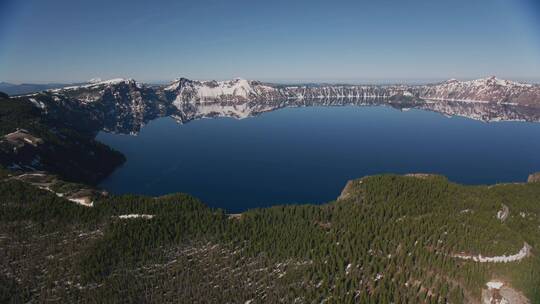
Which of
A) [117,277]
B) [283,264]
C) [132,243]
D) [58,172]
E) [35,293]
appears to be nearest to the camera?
[35,293]

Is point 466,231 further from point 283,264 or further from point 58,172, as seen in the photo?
point 58,172

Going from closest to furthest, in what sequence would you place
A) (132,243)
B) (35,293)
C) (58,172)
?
(35,293) < (132,243) < (58,172)

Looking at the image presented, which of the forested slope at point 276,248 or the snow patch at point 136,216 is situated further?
the snow patch at point 136,216

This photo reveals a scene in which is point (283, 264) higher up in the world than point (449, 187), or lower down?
lower down

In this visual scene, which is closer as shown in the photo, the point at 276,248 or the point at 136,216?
the point at 276,248

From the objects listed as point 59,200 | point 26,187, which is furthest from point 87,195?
point 26,187

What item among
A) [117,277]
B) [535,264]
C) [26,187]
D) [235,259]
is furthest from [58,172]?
[535,264]

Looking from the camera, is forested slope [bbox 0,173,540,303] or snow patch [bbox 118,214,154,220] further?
snow patch [bbox 118,214,154,220]

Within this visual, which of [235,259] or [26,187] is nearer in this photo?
[235,259]

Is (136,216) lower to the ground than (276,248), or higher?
higher
